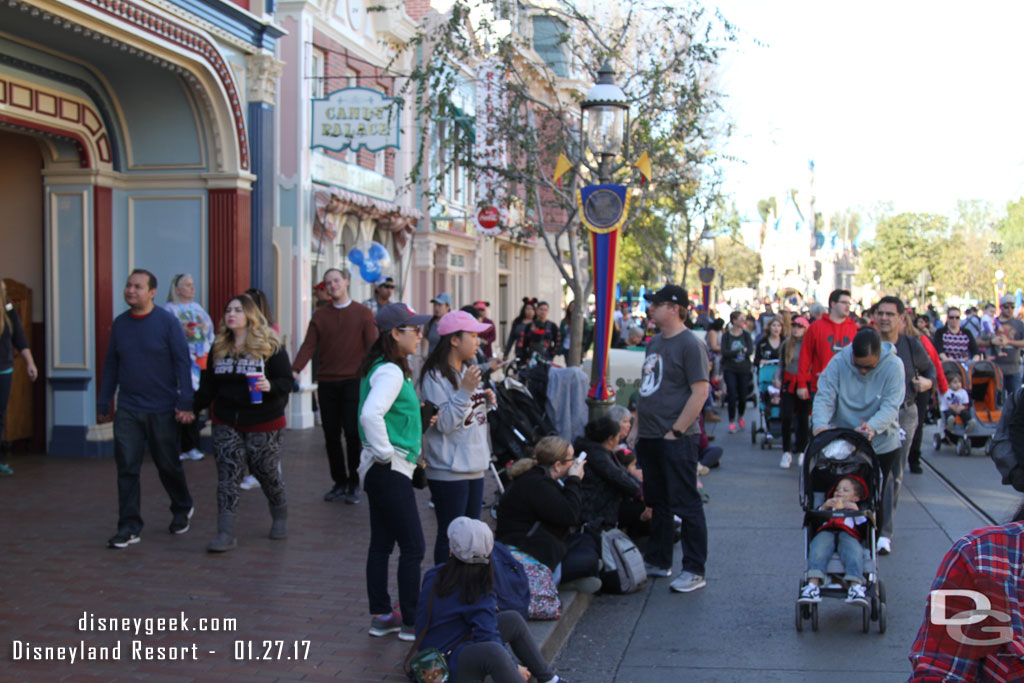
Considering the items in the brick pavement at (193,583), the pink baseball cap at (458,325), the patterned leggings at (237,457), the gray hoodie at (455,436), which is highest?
the pink baseball cap at (458,325)

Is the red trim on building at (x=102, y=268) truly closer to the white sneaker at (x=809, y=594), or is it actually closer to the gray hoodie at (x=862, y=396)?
the gray hoodie at (x=862, y=396)

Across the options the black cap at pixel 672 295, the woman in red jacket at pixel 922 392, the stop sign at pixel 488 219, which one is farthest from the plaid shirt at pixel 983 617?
the stop sign at pixel 488 219

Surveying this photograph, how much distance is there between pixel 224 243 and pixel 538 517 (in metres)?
7.71

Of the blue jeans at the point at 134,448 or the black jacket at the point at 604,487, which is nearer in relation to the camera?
the black jacket at the point at 604,487

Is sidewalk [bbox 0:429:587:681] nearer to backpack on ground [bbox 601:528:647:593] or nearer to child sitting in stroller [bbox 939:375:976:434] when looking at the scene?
backpack on ground [bbox 601:528:647:593]

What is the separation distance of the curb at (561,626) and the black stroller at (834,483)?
4.39 feet

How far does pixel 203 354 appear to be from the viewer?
10977mm

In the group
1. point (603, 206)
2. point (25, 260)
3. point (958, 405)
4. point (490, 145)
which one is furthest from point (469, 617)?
point (490, 145)

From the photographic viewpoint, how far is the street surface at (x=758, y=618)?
542cm

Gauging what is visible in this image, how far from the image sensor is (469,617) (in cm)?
455

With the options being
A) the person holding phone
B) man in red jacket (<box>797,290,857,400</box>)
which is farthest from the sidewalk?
man in red jacket (<box>797,290,857,400</box>)

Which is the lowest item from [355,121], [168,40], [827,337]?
[827,337]

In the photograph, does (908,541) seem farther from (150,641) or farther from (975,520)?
(150,641)

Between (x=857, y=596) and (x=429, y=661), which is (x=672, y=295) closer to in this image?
(x=857, y=596)
